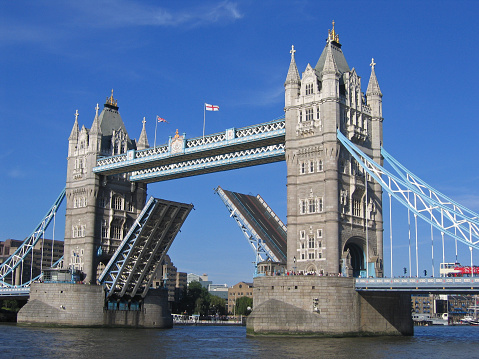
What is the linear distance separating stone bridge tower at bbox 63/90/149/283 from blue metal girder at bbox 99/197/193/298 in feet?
14.4

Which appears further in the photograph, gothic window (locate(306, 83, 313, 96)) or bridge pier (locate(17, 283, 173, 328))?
bridge pier (locate(17, 283, 173, 328))

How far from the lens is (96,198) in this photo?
77.5 metres

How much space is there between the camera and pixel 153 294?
255 feet

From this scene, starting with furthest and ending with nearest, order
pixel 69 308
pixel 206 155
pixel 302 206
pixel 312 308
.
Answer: pixel 69 308, pixel 206 155, pixel 302 206, pixel 312 308

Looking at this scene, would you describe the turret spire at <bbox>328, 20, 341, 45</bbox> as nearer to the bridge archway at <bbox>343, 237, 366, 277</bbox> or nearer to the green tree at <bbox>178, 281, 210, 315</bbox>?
the bridge archway at <bbox>343, 237, 366, 277</bbox>

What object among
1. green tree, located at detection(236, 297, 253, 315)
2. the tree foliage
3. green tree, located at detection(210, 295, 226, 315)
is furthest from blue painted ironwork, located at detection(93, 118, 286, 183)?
green tree, located at detection(210, 295, 226, 315)

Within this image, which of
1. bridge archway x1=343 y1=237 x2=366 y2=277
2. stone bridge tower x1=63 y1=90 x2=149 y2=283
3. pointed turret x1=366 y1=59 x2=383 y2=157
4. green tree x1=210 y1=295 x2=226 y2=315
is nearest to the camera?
bridge archway x1=343 y1=237 x2=366 y2=277

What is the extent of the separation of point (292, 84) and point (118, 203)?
29320 millimetres

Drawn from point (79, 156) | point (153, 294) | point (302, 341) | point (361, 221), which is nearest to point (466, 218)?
point (361, 221)

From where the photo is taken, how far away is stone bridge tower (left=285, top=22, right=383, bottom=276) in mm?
56406

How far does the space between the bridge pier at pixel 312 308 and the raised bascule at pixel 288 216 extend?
0.26 feet

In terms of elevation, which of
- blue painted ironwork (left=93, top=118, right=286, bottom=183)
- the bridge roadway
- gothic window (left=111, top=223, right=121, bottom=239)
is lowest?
the bridge roadway

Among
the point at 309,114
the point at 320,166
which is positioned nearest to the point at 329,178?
the point at 320,166

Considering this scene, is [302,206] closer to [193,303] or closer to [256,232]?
[256,232]
